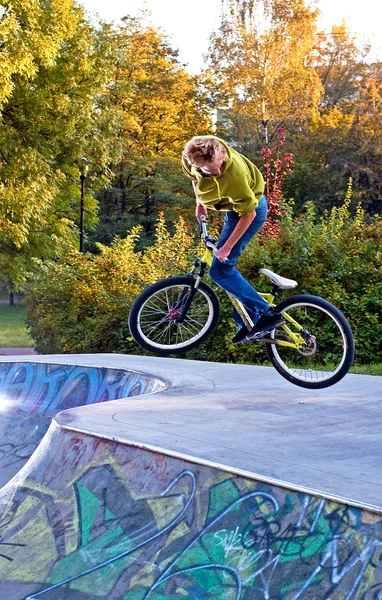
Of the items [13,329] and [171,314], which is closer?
[171,314]

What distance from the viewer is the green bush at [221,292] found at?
40.0 ft

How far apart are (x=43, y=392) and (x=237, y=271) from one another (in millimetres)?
4165

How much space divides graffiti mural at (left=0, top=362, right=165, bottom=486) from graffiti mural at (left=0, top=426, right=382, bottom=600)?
8.39ft

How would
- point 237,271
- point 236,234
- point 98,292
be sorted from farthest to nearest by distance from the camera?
point 98,292 → point 237,271 → point 236,234

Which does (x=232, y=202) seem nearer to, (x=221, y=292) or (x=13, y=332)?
(x=221, y=292)

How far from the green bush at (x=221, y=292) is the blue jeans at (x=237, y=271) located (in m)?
6.11

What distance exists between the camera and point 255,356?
41.5 feet

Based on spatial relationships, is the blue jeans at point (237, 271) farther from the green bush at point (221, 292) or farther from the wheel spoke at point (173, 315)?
the green bush at point (221, 292)

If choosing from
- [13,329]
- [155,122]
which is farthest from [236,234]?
[155,122]

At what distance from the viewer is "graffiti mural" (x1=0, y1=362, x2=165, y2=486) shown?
789 cm

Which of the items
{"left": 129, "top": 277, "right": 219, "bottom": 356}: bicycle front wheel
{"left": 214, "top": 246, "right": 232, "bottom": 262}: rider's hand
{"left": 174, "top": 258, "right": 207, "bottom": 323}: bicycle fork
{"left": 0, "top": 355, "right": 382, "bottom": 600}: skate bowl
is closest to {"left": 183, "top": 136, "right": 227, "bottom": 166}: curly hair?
{"left": 214, "top": 246, "right": 232, "bottom": 262}: rider's hand

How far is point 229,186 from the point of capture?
549 centimetres

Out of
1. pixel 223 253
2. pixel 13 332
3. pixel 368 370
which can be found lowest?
pixel 13 332

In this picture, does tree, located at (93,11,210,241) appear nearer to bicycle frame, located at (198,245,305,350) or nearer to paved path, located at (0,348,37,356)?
paved path, located at (0,348,37,356)
